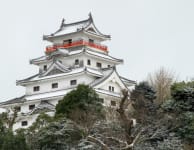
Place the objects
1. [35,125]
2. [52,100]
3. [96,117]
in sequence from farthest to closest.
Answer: [52,100], [35,125], [96,117]

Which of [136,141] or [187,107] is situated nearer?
[136,141]

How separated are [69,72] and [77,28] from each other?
5446 millimetres

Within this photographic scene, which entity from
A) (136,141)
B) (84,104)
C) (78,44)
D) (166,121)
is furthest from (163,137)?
(78,44)

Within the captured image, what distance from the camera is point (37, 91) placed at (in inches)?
1844

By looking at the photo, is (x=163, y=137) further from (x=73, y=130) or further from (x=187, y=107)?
(x=73, y=130)

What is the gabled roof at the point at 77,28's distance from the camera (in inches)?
1932

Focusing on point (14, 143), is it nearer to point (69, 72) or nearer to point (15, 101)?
point (69, 72)

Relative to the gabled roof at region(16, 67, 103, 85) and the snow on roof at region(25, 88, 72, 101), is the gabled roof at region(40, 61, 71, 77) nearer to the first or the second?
the gabled roof at region(16, 67, 103, 85)

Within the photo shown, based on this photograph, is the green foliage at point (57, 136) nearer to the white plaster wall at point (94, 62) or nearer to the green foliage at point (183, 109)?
the green foliage at point (183, 109)

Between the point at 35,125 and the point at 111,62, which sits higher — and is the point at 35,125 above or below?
below

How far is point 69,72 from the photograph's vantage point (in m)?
→ 45.2

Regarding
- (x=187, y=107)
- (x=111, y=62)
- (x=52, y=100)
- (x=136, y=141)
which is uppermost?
(x=111, y=62)

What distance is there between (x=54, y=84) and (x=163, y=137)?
20.6m

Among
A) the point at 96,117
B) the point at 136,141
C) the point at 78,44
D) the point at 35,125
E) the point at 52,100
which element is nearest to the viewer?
the point at 136,141
